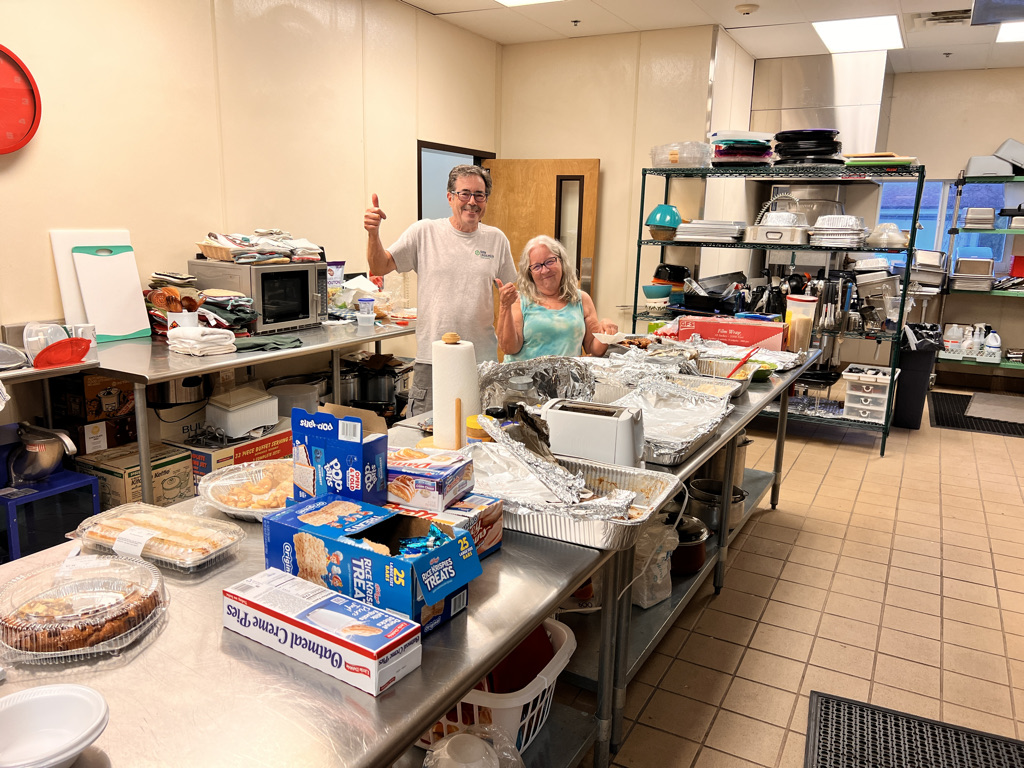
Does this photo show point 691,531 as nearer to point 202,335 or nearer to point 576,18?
point 202,335

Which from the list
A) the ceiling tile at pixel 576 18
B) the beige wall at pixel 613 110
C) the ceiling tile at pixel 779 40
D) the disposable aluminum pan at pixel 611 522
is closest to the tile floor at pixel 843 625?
the disposable aluminum pan at pixel 611 522

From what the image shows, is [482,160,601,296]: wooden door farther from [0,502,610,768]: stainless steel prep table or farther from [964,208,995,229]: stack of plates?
[0,502,610,768]: stainless steel prep table

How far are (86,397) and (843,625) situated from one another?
3406 millimetres

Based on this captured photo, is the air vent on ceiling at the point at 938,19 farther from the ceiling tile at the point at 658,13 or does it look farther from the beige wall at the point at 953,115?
the beige wall at the point at 953,115

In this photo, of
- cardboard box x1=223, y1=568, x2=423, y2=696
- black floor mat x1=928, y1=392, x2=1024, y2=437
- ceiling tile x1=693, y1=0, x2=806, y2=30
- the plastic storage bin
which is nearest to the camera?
cardboard box x1=223, y1=568, x2=423, y2=696

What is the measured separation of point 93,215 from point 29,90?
0.58m

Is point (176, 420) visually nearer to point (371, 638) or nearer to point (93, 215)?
point (93, 215)

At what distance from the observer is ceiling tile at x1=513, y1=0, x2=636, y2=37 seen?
5.12m

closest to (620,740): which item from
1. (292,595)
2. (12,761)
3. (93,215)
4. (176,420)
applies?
(292,595)

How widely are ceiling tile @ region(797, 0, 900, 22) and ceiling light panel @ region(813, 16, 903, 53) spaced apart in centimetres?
13

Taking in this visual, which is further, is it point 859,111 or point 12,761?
point 859,111

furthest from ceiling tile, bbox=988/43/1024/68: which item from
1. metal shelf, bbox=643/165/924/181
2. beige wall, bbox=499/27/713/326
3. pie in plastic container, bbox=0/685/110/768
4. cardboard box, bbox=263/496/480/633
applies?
pie in plastic container, bbox=0/685/110/768

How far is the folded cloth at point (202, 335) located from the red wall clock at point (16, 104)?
0.99 metres

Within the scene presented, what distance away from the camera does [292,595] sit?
115 centimetres
